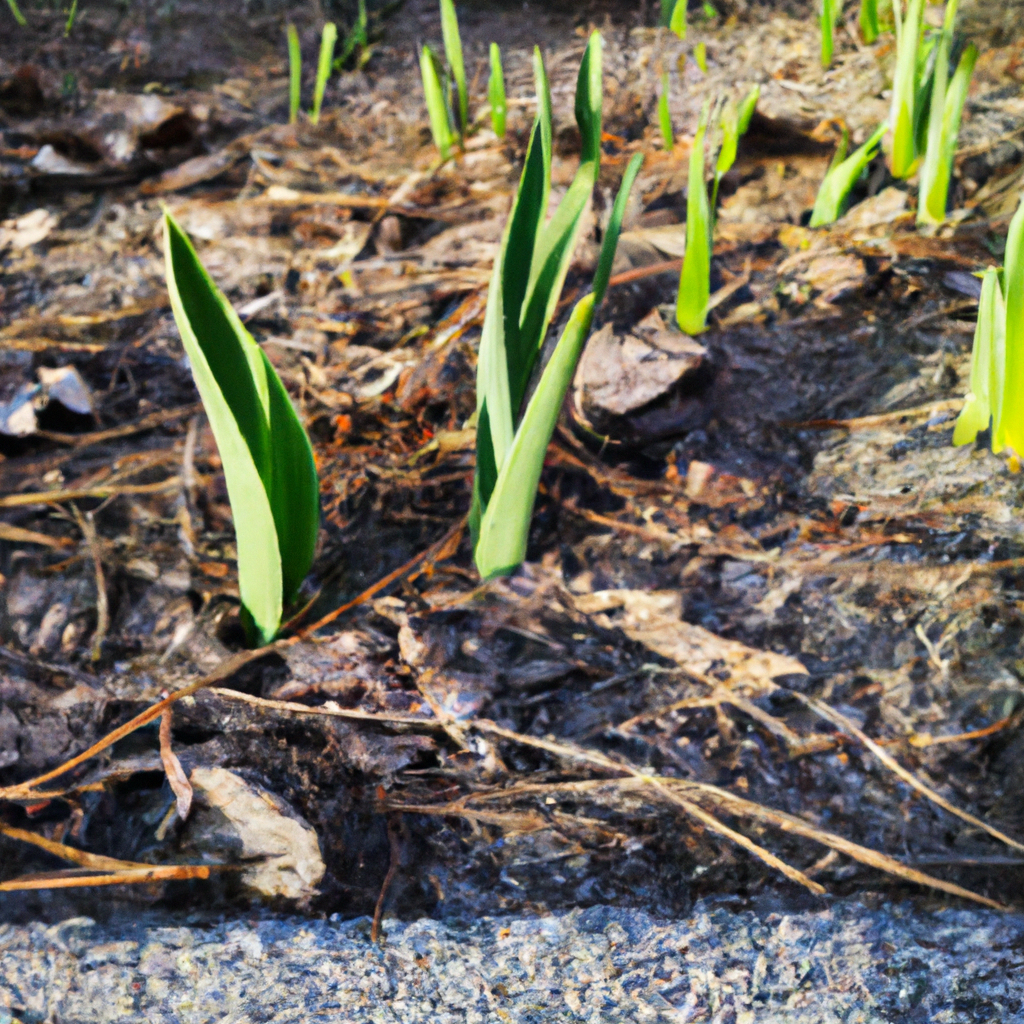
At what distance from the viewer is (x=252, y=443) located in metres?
0.74

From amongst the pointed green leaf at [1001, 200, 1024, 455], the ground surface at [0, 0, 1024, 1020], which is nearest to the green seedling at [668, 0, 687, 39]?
the ground surface at [0, 0, 1024, 1020]

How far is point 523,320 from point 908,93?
80 centimetres

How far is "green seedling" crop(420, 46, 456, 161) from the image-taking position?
1.49 m

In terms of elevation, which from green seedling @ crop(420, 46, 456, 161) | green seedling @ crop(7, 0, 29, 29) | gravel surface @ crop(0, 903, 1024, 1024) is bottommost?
gravel surface @ crop(0, 903, 1024, 1024)

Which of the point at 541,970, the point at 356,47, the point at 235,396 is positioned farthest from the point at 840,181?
the point at 356,47

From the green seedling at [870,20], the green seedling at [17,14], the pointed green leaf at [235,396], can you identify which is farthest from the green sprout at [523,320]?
the green seedling at [17,14]

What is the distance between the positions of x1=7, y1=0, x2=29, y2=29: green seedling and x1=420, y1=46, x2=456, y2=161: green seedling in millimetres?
1468

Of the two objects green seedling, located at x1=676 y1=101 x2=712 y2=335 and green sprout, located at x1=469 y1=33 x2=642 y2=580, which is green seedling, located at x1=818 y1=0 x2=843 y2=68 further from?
green sprout, located at x1=469 y1=33 x2=642 y2=580

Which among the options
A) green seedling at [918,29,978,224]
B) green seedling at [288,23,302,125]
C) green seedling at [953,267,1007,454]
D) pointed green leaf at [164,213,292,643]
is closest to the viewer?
pointed green leaf at [164,213,292,643]

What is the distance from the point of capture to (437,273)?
1331mm

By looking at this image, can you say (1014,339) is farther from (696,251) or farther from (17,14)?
(17,14)

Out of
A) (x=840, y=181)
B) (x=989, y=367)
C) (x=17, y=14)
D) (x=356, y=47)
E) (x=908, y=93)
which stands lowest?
(x=989, y=367)

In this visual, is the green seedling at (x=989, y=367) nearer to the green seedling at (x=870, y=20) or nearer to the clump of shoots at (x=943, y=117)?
the clump of shoots at (x=943, y=117)

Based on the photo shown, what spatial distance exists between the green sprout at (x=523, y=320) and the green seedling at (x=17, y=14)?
2184 mm
